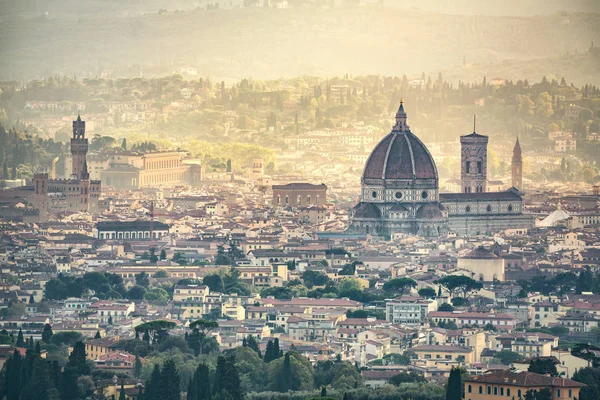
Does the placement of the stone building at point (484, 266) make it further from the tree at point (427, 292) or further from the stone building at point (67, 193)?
the stone building at point (67, 193)

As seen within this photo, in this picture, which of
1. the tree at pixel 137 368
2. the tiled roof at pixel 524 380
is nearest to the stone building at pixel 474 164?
the tree at pixel 137 368

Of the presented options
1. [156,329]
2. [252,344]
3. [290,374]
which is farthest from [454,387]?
[156,329]

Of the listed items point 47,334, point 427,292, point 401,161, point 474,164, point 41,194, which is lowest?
point 47,334

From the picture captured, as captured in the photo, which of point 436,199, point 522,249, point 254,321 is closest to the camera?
point 254,321

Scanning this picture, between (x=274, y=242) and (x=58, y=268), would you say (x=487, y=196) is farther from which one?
(x=58, y=268)

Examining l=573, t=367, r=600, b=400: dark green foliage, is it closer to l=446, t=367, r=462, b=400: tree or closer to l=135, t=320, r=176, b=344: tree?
l=446, t=367, r=462, b=400: tree

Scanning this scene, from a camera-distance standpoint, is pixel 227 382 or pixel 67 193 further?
pixel 67 193

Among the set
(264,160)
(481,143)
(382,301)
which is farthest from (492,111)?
(382,301)

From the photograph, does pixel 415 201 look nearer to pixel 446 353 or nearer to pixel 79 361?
pixel 446 353
